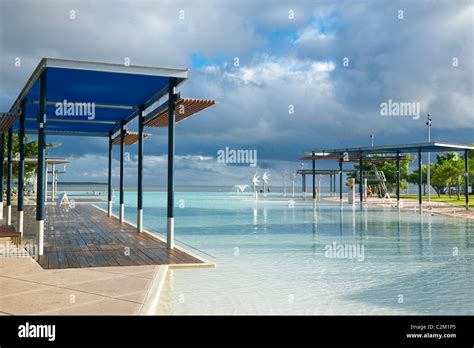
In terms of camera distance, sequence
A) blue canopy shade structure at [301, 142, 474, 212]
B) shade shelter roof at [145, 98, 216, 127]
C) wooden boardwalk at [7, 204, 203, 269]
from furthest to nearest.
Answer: blue canopy shade structure at [301, 142, 474, 212]
shade shelter roof at [145, 98, 216, 127]
wooden boardwalk at [7, 204, 203, 269]

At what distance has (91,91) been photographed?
32.0 feet

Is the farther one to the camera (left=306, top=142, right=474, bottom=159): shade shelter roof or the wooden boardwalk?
(left=306, top=142, right=474, bottom=159): shade shelter roof

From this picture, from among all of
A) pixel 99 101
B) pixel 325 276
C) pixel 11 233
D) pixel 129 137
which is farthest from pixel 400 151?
pixel 11 233

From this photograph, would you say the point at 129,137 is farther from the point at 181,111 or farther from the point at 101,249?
the point at 101,249

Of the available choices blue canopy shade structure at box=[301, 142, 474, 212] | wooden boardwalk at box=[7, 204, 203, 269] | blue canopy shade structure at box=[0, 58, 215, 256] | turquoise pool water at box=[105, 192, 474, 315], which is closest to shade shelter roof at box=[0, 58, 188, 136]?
blue canopy shade structure at box=[0, 58, 215, 256]

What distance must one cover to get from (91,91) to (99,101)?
128 cm

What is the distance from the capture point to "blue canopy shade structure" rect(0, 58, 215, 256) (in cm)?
803

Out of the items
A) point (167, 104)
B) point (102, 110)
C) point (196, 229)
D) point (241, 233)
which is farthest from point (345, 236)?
point (102, 110)

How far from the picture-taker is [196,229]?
15.2m

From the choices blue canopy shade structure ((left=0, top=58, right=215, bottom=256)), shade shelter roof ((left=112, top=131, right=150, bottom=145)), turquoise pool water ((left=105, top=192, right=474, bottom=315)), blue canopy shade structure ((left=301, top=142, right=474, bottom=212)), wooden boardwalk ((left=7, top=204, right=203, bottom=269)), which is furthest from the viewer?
blue canopy shade structure ((left=301, top=142, right=474, bottom=212))

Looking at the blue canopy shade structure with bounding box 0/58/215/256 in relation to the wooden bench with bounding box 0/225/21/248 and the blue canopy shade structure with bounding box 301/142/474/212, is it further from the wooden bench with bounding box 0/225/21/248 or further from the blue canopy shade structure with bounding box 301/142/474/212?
the blue canopy shade structure with bounding box 301/142/474/212

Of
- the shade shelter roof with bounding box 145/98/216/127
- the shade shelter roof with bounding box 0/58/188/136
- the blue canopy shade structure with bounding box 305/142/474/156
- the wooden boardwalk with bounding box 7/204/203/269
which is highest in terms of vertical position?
the blue canopy shade structure with bounding box 305/142/474/156

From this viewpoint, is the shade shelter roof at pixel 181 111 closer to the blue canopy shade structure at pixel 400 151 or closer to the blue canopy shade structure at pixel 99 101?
the blue canopy shade structure at pixel 99 101

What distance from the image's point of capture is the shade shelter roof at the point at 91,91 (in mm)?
7898
